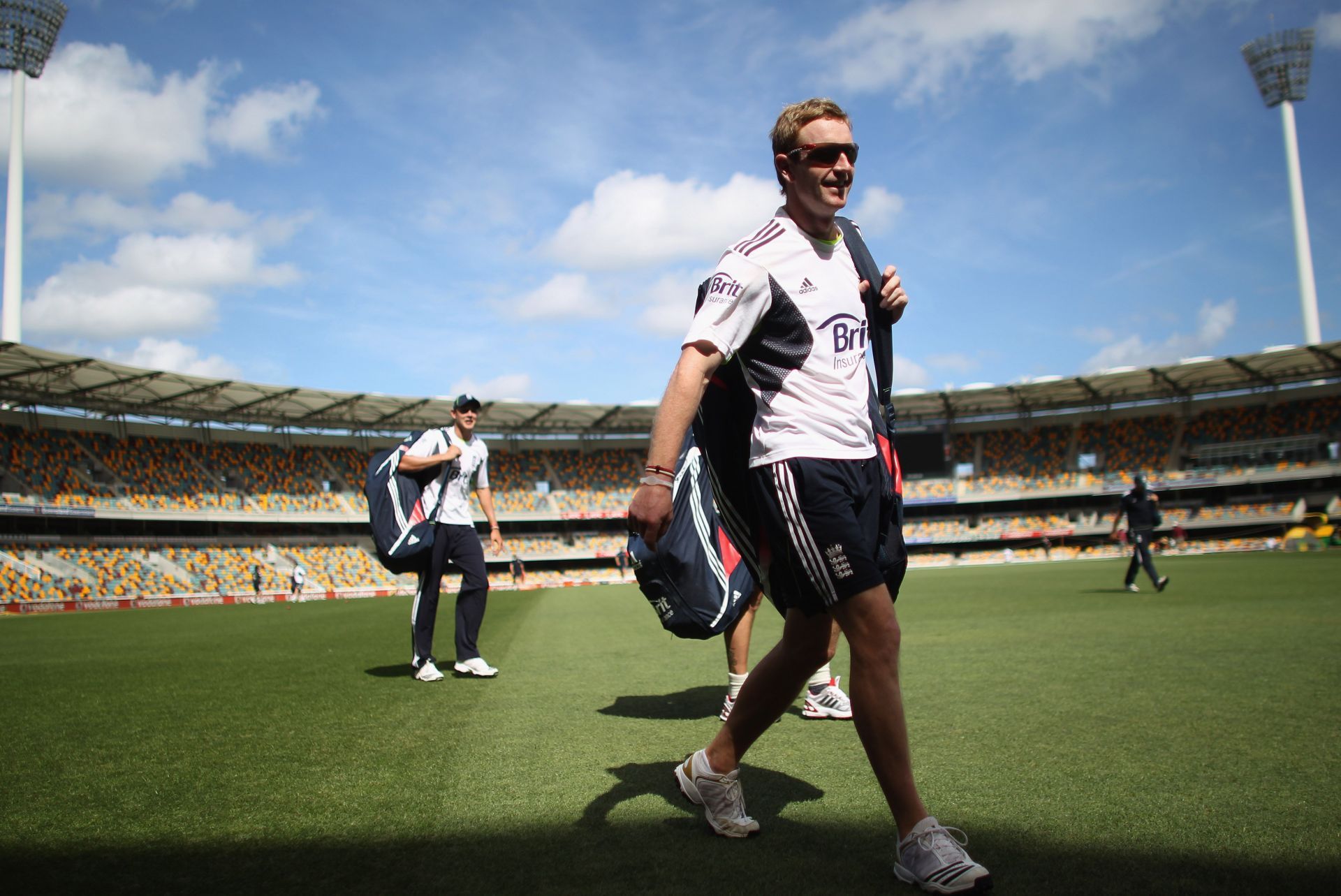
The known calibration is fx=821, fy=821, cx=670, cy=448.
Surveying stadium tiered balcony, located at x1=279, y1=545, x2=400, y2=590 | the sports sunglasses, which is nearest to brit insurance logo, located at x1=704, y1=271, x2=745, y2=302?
the sports sunglasses

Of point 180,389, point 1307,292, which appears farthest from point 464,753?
point 1307,292

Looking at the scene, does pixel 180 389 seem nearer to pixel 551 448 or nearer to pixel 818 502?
pixel 551 448

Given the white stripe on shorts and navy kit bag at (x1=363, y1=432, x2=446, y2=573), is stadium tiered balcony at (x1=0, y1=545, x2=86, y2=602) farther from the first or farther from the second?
the white stripe on shorts

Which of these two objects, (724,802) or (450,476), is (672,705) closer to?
(724,802)

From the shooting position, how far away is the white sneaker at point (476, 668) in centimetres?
639

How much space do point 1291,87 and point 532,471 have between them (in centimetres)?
5249

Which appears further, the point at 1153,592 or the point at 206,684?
the point at 1153,592

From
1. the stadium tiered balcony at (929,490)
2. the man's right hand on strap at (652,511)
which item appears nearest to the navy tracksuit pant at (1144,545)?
the man's right hand on strap at (652,511)

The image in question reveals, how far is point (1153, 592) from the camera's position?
13.6 m

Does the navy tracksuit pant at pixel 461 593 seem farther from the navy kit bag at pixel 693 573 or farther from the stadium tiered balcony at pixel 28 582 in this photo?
the stadium tiered balcony at pixel 28 582

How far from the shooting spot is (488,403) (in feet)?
139

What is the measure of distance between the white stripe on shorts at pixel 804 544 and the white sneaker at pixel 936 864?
2.13 ft

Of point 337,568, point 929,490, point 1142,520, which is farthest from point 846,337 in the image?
point 929,490

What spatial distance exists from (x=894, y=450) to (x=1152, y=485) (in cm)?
4633
